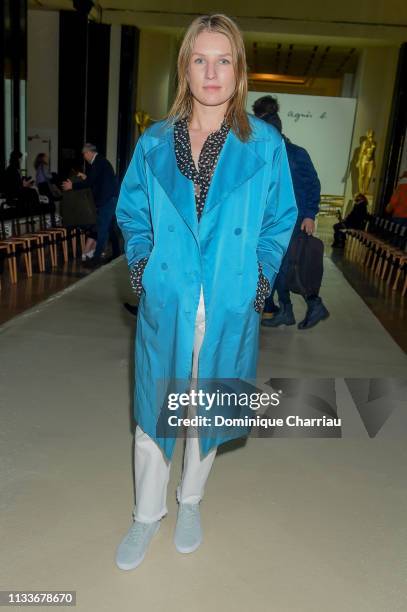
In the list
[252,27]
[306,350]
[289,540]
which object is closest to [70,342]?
[306,350]

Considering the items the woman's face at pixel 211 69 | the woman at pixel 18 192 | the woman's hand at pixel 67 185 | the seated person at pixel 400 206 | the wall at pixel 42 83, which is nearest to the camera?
the woman's face at pixel 211 69

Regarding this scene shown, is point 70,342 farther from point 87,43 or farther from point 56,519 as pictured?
point 87,43

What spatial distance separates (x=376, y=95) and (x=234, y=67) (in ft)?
50.9

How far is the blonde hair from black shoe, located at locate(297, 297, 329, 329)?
3.25 metres

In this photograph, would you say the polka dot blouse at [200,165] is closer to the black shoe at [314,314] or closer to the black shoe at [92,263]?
the black shoe at [314,314]

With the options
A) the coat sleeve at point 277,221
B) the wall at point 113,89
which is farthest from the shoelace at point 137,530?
the wall at point 113,89

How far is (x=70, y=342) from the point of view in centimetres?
405

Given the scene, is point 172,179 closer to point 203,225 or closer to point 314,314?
point 203,225

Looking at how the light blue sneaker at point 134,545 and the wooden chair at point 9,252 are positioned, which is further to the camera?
the wooden chair at point 9,252

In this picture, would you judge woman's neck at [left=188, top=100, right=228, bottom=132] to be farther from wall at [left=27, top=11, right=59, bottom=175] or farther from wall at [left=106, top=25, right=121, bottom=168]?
wall at [left=106, top=25, right=121, bottom=168]

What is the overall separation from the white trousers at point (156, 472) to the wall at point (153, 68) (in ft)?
46.0

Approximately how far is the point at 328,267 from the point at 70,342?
208 inches

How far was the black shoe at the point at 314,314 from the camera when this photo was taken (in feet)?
15.8

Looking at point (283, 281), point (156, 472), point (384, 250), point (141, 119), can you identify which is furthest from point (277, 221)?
point (141, 119)
